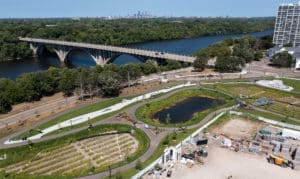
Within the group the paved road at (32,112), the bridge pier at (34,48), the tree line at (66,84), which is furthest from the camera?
the bridge pier at (34,48)

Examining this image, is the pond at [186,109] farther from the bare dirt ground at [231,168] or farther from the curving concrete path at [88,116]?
the bare dirt ground at [231,168]

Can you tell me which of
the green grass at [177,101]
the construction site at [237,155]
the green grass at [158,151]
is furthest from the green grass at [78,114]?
the construction site at [237,155]

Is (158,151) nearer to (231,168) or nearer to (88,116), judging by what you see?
(231,168)

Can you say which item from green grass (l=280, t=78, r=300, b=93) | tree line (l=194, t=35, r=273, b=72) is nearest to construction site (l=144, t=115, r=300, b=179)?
green grass (l=280, t=78, r=300, b=93)

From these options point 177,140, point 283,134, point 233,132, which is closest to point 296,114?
point 283,134

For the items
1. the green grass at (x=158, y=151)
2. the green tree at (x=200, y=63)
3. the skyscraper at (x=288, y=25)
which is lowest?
the green grass at (x=158, y=151)

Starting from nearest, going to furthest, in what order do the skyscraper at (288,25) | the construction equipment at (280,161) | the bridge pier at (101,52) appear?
the construction equipment at (280,161)
the bridge pier at (101,52)
the skyscraper at (288,25)

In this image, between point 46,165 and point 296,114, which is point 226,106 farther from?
point 46,165
